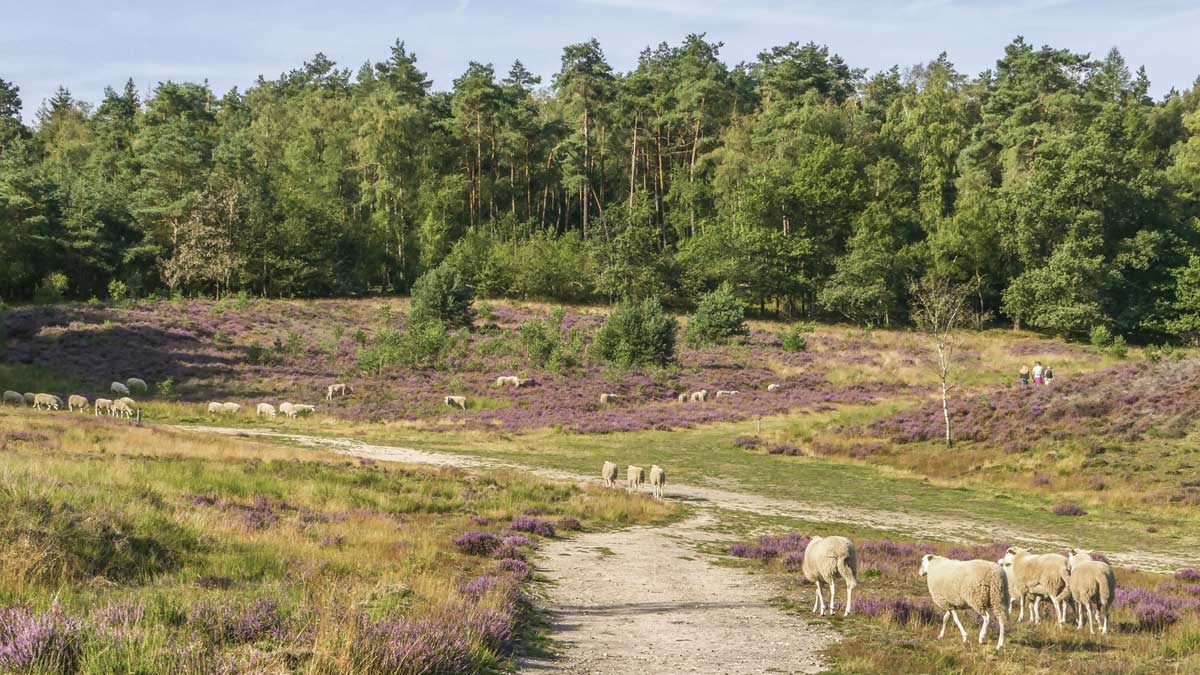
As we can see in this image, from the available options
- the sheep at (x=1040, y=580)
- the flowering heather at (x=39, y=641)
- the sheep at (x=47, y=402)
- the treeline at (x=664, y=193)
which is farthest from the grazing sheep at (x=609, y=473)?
the treeline at (x=664, y=193)

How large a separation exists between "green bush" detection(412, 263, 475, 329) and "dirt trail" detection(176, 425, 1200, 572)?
33543 millimetres

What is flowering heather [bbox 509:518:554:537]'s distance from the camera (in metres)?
19.1

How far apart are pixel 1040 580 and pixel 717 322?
58.2m

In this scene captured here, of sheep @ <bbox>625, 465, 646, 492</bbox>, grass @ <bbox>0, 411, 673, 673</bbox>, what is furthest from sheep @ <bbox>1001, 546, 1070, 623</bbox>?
sheep @ <bbox>625, 465, 646, 492</bbox>

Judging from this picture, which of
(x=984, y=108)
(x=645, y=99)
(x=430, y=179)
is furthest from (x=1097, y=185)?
(x=430, y=179)

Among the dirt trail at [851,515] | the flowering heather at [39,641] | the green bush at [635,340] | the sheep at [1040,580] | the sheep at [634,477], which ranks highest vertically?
the green bush at [635,340]

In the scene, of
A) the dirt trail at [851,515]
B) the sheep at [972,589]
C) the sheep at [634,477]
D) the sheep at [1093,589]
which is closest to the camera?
the sheep at [972,589]

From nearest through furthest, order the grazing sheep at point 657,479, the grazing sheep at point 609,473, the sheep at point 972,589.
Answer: the sheep at point 972,589 → the grazing sheep at point 657,479 → the grazing sheep at point 609,473

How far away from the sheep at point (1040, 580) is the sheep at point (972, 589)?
1.82 metres

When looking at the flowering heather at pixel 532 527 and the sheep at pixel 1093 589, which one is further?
the flowering heather at pixel 532 527

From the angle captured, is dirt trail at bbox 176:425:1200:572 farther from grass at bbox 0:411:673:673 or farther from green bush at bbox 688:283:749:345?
green bush at bbox 688:283:749:345

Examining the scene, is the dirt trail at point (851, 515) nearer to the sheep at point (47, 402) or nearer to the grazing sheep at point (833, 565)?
the grazing sheep at point (833, 565)

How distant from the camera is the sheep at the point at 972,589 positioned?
36.5 ft

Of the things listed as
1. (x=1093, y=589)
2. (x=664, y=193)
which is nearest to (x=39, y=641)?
(x=1093, y=589)
